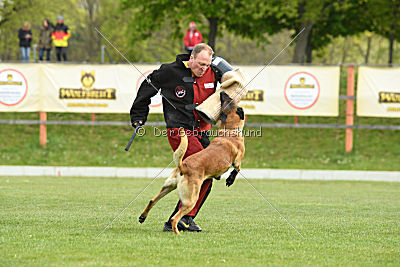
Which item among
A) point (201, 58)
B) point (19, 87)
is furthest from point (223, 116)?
point (19, 87)

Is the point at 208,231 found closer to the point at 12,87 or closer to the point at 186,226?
the point at 186,226

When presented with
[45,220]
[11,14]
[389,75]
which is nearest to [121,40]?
→ [11,14]

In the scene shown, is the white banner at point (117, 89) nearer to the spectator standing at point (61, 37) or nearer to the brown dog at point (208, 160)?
the spectator standing at point (61, 37)

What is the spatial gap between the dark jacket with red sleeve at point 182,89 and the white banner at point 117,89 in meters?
12.9

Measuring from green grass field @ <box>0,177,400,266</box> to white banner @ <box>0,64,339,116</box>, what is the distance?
278 inches

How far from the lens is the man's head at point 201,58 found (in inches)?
305

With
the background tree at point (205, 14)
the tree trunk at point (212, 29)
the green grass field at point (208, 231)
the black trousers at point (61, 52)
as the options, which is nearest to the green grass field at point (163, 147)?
the black trousers at point (61, 52)

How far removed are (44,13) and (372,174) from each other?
29536 millimetres

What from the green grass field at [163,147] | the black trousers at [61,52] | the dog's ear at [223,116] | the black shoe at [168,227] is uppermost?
the black trousers at [61,52]

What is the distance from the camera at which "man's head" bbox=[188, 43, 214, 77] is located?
25.4ft

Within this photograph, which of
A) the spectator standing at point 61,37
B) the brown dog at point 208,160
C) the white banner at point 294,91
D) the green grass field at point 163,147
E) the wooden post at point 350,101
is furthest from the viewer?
the spectator standing at point 61,37

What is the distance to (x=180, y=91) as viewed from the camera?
795cm

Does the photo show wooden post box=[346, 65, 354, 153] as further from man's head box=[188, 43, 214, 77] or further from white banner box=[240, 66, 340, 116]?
man's head box=[188, 43, 214, 77]

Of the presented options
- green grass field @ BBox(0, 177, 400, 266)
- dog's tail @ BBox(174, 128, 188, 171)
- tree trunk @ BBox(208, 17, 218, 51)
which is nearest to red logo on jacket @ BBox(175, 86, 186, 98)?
dog's tail @ BBox(174, 128, 188, 171)
